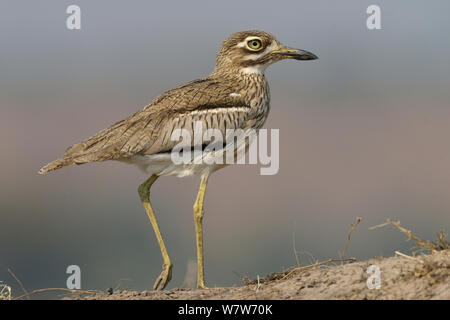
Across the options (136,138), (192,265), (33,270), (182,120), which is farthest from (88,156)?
(33,270)

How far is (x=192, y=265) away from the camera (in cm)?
946

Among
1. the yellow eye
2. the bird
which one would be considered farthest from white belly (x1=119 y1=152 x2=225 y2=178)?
the yellow eye

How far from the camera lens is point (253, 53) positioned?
10.3 metres

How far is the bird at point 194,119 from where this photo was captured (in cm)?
906

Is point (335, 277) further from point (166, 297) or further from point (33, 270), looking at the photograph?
point (33, 270)

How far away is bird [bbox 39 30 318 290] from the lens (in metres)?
9.06

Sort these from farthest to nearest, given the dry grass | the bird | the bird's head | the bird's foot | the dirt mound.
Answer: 1. the bird's head
2. the bird's foot
3. the bird
4. the dry grass
5. the dirt mound

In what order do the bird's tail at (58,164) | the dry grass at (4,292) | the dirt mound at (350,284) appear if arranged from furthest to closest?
the bird's tail at (58,164) → the dry grass at (4,292) → the dirt mound at (350,284)

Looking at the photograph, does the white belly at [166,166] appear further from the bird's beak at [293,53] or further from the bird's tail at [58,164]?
the bird's beak at [293,53]

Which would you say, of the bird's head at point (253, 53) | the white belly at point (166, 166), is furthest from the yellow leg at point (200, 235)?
the bird's head at point (253, 53)

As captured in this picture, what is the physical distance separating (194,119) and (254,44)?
62.2 inches

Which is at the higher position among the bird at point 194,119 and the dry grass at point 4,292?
the bird at point 194,119

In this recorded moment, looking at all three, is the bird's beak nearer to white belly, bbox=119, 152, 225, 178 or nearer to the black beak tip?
the black beak tip
